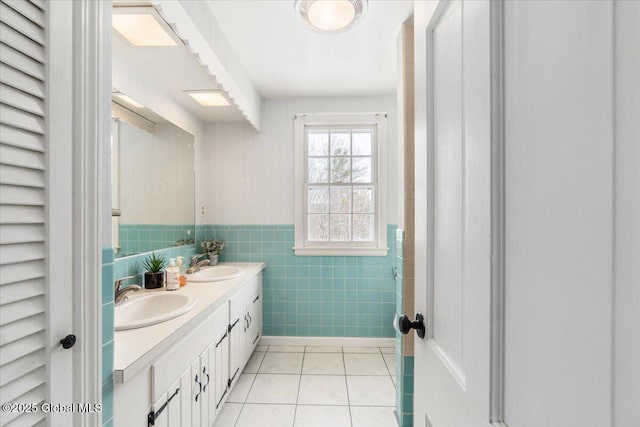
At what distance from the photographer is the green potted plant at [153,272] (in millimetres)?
1895

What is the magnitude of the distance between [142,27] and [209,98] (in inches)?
37.5

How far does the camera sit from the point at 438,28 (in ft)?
2.67

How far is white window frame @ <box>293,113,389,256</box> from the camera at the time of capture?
9.90 ft

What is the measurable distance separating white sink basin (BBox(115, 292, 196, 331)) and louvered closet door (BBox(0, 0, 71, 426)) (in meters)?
0.65

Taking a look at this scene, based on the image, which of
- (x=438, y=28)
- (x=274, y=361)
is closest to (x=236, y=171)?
(x=274, y=361)

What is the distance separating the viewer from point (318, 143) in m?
3.11

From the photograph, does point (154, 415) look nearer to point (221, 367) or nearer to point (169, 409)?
point (169, 409)

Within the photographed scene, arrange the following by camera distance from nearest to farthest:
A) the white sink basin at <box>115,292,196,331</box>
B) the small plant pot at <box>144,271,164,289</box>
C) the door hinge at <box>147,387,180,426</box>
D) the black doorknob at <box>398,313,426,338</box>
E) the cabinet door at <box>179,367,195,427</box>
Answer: the black doorknob at <box>398,313,426,338</box>, the door hinge at <box>147,387,180,426</box>, the cabinet door at <box>179,367,195,427</box>, the white sink basin at <box>115,292,196,331</box>, the small plant pot at <box>144,271,164,289</box>

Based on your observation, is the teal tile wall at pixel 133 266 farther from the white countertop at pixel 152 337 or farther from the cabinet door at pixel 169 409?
the cabinet door at pixel 169 409

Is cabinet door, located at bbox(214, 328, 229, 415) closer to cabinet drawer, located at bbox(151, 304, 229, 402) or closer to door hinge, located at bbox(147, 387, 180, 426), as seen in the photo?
cabinet drawer, located at bbox(151, 304, 229, 402)
